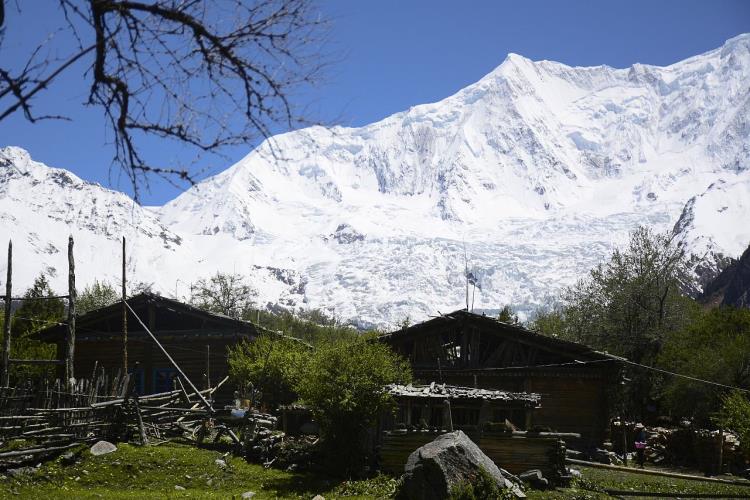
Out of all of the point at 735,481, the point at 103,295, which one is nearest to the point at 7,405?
the point at 735,481

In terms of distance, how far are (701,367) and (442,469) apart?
25.7 m

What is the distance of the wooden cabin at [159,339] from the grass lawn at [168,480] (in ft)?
39.7

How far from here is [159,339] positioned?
113 feet

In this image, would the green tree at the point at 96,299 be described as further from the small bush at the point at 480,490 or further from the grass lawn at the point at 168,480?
the small bush at the point at 480,490

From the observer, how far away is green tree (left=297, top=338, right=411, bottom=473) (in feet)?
69.7

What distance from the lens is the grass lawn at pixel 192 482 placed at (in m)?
17.5

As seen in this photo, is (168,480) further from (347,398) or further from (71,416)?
(347,398)

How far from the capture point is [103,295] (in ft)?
236

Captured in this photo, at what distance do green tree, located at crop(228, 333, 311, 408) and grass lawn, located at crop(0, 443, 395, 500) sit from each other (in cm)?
799

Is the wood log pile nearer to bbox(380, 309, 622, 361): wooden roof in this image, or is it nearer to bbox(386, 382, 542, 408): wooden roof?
bbox(380, 309, 622, 361): wooden roof

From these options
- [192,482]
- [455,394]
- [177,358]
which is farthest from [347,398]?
[177,358]

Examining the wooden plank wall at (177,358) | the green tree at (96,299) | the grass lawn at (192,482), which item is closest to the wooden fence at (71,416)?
the grass lawn at (192,482)

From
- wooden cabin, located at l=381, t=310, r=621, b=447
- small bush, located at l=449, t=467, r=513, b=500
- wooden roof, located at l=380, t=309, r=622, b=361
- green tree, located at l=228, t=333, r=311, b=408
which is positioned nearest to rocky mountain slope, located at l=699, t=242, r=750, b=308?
wooden cabin, located at l=381, t=310, r=621, b=447

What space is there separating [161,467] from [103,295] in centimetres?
5545
